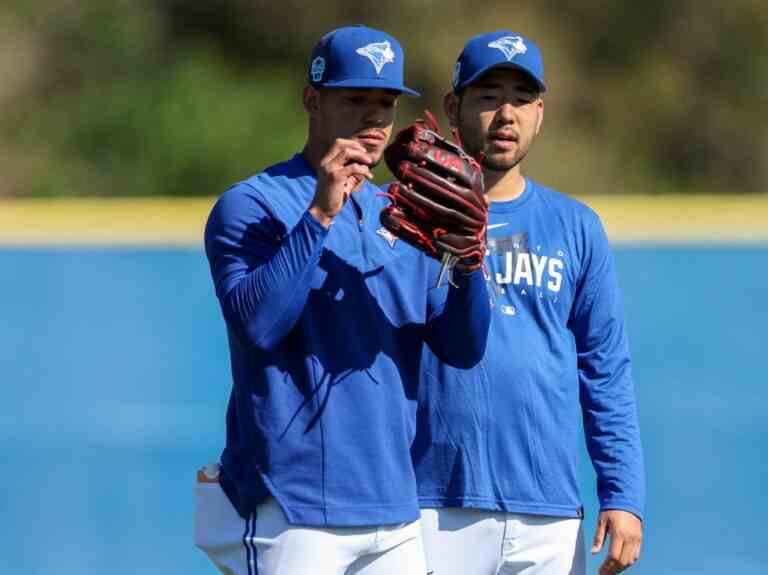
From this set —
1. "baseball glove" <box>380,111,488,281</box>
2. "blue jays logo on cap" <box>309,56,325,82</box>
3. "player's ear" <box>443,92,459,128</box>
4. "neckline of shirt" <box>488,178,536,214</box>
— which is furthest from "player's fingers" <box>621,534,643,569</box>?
"blue jays logo on cap" <box>309,56,325,82</box>

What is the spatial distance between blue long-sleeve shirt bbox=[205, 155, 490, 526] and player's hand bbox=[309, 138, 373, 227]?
0.23 ft

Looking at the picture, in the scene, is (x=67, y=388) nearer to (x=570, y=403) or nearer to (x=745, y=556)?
(x=745, y=556)

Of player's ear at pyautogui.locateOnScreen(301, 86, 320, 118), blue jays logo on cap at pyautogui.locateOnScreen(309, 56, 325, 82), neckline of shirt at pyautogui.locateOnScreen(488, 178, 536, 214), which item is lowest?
neckline of shirt at pyautogui.locateOnScreen(488, 178, 536, 214)

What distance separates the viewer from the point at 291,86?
1633 cm

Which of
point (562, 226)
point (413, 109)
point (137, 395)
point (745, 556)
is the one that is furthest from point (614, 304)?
point (413, 109)

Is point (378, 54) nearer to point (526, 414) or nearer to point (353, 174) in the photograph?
point (353, 174)

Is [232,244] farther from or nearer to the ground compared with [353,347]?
farther from the ground

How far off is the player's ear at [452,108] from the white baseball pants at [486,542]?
0.89m

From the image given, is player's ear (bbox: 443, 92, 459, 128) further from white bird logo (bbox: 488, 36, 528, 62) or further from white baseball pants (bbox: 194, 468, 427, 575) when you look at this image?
white baseball pants (bbox: 194, 468, 427, 575)

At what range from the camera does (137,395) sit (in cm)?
601

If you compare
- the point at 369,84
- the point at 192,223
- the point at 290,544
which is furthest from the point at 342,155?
the point at 192,223

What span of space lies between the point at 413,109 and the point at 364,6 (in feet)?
6.18

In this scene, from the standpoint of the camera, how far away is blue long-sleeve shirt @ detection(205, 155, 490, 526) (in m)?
2.60

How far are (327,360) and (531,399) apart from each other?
0.70 m
